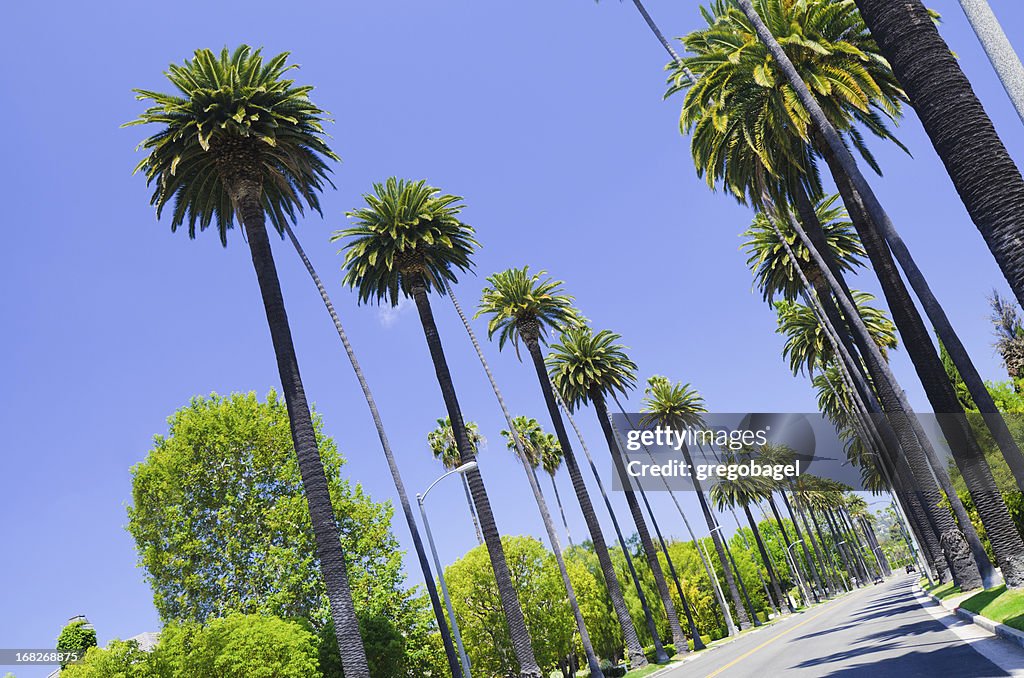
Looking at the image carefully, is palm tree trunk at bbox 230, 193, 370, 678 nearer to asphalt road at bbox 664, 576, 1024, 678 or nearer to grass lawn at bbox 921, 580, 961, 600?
asphalt road at bbox 664, 576, 1024, 678

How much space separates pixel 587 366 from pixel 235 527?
27.5 m

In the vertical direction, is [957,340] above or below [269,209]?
below

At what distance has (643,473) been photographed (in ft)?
208

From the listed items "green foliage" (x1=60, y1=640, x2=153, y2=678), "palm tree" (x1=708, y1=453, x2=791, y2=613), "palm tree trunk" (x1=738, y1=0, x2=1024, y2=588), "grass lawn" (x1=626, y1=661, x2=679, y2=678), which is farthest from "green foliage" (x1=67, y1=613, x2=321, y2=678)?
"palm tree" (x1=708, y1=453, x2=791, y2=613)

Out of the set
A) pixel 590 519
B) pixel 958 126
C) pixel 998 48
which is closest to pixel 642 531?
pixel 590 519

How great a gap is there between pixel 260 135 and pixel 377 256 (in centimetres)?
1272

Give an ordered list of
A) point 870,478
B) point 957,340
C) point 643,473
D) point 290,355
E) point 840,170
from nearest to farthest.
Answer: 1. point 957,340
2. point 290,355
3. point 840,170
4. point 643,473
5. point 870,478

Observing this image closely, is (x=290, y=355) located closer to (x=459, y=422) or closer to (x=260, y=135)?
(x=260, y=135)

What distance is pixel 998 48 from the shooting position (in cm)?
808

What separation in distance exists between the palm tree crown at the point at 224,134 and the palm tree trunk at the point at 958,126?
17033 millimetres

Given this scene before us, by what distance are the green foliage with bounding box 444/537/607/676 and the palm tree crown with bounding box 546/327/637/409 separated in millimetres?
11383

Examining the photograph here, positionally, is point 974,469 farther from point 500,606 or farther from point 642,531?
point 500,606

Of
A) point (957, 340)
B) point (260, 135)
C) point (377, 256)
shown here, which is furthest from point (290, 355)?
point (957, 340)

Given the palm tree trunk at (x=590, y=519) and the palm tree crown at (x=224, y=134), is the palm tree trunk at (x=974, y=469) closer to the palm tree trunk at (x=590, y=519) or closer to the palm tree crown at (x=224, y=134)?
the palm tree crown at (x=224, y=134)
